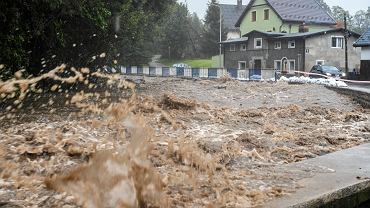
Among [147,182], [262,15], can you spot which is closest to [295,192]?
[147,182]

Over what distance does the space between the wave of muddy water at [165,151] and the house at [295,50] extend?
29.9 m

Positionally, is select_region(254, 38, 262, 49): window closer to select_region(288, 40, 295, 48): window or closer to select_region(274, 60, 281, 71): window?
select_region(274, 60, 281, 71): window

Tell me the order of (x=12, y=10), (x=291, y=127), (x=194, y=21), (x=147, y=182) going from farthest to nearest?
(x=194, y=21) → (x=12, y=10) → (x=291, y=127) → (x=147, y=182)

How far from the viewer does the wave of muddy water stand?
5117 mm

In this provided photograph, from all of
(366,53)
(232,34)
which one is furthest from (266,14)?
(366,53)

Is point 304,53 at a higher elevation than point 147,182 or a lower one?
higher

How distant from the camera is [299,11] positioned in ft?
197

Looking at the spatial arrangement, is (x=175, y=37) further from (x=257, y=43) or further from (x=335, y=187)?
(x=335, y=187)

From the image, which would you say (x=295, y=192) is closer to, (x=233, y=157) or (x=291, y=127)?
(x=233, y=157)

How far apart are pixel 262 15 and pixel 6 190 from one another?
57.3 m

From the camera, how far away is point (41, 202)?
5.04 metres

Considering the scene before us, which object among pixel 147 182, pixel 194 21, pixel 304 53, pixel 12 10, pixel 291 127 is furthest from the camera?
pixel 194 21

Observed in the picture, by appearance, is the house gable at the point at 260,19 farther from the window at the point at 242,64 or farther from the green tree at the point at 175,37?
the green tree at the point at 175,37

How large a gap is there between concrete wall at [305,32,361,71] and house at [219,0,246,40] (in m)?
28.3
